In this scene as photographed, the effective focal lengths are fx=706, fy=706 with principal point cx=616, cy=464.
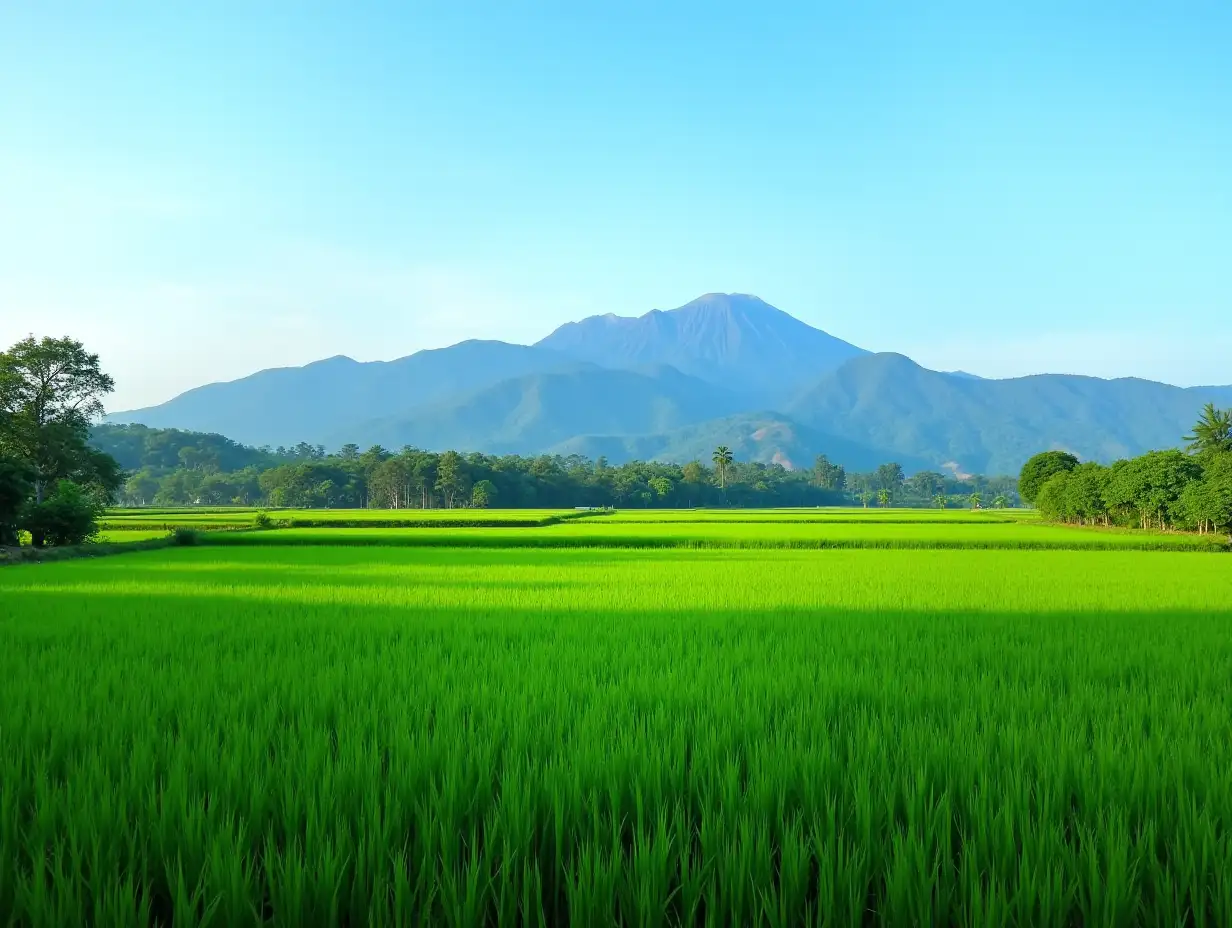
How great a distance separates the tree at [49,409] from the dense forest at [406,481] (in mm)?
59817

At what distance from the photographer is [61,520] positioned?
2856 centimetres

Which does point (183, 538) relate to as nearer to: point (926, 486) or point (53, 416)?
point (53, 416)

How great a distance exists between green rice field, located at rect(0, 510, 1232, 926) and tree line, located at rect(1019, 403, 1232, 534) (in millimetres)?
42502

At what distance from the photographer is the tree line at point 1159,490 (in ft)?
139

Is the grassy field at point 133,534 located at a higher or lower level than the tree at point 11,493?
lower

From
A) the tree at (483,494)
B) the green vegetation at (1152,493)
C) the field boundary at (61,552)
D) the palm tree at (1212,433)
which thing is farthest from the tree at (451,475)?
the palm tree at (1212,433)

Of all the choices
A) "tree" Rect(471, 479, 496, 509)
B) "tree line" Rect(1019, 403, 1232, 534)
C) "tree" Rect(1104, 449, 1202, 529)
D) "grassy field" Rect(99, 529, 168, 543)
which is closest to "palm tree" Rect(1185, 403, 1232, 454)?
"tree line" Rect(1019, 403, 1232, 534)

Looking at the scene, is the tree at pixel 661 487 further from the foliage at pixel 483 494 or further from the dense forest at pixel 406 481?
the foliage at pixel 483 494

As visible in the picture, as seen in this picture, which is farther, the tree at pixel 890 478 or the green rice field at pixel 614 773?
the tree at pixel 890 478

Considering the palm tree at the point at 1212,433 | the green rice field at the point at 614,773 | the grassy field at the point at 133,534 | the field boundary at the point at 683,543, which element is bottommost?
the field boundary at the point at 683,543

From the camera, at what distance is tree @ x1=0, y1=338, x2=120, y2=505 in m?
38.2

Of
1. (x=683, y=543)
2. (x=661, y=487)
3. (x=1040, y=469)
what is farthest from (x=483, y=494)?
(x=1040, y=469)

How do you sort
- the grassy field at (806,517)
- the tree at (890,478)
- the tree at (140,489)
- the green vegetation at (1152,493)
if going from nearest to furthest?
1. the green vegetation at (1152,493)
2. the grassy field at (806,517)
3. the tree at (140,489)
4. the tree at (890,478)

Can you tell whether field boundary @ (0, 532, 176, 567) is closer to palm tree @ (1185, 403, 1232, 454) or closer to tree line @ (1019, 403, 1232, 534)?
tree line @ (1019, 403, 1232, 534)
